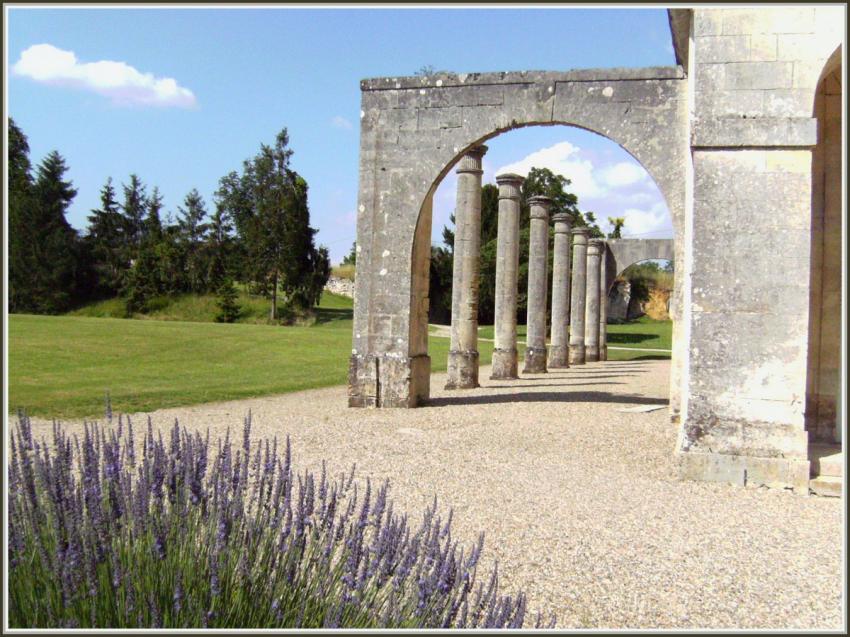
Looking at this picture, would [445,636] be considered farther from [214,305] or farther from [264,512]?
[214,305]

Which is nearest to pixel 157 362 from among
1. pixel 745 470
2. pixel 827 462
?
pixel 745 470

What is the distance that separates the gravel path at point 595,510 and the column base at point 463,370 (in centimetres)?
378

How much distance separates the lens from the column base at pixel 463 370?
15.3 meters

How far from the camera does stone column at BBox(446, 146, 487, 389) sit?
15.4 meters

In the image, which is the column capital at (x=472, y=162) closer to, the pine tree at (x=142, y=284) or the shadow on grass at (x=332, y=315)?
the shadow on grass at (x=332, y=315)

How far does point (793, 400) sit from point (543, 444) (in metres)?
2.75

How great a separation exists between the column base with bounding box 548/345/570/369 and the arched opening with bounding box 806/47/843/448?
1499cm

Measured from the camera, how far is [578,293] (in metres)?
26.7

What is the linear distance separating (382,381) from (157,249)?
115ft

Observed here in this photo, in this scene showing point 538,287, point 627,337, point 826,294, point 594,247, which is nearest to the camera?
point 826,294

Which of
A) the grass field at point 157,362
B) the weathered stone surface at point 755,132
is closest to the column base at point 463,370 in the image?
the grass field at point 157,362

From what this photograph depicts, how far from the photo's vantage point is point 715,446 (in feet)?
22.8

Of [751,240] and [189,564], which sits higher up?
[751,240]

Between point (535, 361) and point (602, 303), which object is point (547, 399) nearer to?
point (535, 361)
